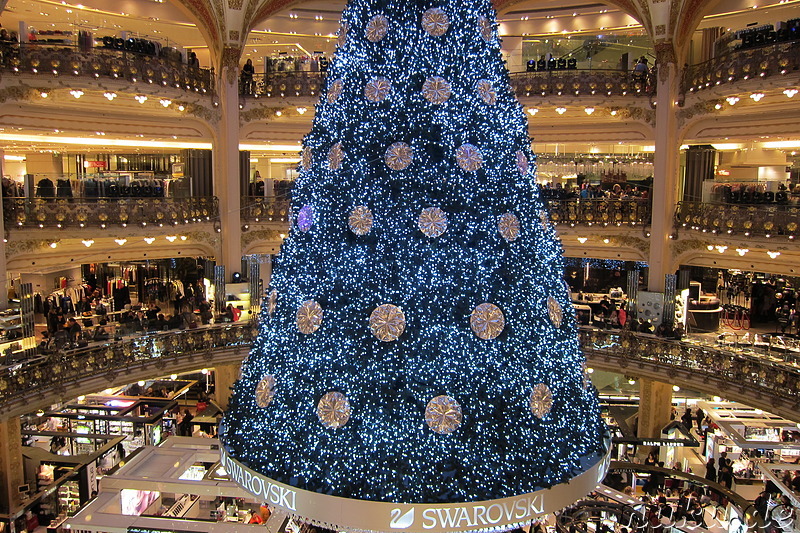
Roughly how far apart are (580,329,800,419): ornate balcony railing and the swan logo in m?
10.3

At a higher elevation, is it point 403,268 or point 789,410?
point 403,268

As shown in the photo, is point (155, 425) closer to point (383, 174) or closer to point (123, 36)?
point (123, 36)

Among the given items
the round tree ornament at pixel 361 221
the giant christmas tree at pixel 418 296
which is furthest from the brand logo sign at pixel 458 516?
the round tree ornament at pixel 361 221

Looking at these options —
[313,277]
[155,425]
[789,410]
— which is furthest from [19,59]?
[789,410]

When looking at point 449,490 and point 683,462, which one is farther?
point 683,462

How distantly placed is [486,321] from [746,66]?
1373 cm

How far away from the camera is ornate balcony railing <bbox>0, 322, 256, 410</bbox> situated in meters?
12.7

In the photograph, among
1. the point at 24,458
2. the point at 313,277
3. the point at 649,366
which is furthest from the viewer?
the point at 649,366

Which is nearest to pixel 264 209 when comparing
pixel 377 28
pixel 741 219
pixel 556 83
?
pixel 556 83

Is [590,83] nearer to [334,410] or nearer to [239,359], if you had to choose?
[239,359]

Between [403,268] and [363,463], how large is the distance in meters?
1.63

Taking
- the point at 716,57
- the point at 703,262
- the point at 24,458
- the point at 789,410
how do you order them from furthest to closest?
the point at 703,262, the point at 716,57, the point at 24,458, the point at 789,410

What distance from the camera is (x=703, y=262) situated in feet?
62.5

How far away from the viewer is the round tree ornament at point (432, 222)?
571cm
